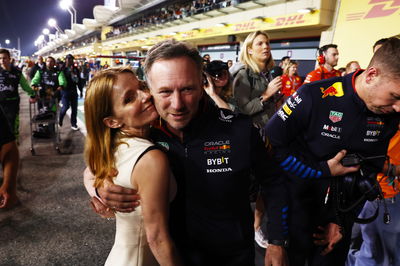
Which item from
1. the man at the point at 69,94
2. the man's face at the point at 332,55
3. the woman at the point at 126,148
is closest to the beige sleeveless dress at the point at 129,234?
the woman at the point at 126,148

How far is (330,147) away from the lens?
1826 millimetres

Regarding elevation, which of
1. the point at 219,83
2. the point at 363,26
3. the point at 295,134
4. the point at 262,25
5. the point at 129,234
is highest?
the point at 262,25

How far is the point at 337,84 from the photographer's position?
5.96 ft

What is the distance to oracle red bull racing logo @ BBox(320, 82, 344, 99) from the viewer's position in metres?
1.78

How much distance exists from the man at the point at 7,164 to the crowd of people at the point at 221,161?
0.02 metres

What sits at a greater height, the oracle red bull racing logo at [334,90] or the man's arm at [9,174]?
the oracle red bull racing logo at [334,90]

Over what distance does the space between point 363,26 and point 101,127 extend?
13528 millimetres

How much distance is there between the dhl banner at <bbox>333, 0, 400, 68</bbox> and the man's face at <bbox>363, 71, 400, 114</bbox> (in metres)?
11.4

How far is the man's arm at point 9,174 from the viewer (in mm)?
2092

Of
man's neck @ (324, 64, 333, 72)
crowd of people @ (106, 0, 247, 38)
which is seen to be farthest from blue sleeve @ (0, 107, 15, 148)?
crowd of people @ (106, 0, 247, 38)

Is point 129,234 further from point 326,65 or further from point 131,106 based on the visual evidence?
point 326,65

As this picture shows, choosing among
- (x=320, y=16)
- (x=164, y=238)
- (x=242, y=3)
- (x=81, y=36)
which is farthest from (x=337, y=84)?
(x=81, y=36)

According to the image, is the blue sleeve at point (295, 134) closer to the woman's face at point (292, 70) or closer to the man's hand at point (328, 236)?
the man's hand at point (328, 236)

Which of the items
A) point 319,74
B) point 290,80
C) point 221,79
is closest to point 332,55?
point 319,74
